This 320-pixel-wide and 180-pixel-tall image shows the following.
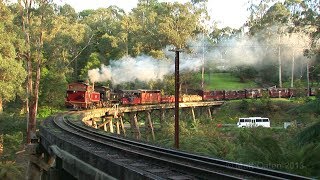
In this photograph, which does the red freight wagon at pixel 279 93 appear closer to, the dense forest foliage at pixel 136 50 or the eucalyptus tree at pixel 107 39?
the dense forest foliage at pixel 136 50

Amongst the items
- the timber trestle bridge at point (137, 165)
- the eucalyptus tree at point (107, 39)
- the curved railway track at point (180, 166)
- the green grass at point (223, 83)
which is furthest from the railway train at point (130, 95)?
the curved railway track at point (180, 166)

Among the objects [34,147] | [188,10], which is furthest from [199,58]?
[34,147]

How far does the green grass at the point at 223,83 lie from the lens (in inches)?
2431

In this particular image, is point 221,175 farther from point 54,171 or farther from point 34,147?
point 34,147

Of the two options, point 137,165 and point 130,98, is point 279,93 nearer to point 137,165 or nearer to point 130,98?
point 130,98

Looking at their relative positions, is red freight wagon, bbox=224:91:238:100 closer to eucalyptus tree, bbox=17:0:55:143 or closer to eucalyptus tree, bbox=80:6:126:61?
eucalyptus tree, bbox=80:6:126:61

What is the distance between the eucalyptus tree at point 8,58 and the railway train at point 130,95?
4.43 meters

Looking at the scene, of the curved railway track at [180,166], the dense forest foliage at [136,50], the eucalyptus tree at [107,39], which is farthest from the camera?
the eucalyptus tree at [107,39]

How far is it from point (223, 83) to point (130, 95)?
29.1 meters

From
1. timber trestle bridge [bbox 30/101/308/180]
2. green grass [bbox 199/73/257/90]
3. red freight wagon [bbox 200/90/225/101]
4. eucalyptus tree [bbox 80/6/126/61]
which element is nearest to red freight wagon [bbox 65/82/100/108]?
timber trestle bridge [bbox 30/101/308/180]

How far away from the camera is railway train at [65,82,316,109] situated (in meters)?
31.7

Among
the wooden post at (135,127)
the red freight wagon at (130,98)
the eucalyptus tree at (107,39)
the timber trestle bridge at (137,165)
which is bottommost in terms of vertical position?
the wooden post at (135,127)

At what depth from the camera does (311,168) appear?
9.80m

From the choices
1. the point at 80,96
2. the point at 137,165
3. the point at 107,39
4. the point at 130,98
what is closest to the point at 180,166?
the point at 137,165
